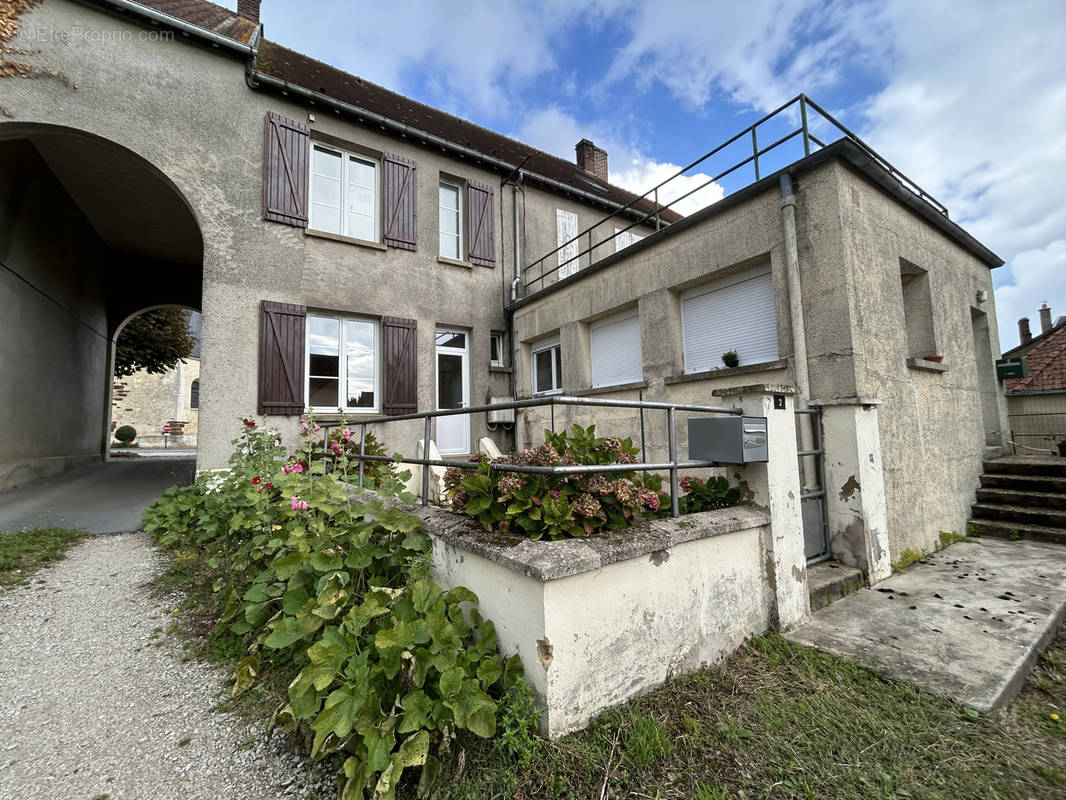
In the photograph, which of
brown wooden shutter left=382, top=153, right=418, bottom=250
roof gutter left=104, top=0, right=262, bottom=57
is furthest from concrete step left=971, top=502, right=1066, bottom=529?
roof gutter left=104, top=0, right=262, bottom=57

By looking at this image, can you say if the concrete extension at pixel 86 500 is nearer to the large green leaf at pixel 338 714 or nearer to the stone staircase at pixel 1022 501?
the large green leaf at pixel 338 714

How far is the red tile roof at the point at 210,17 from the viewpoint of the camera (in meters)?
6.66

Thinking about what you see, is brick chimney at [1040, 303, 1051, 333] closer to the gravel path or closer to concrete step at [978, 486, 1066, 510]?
concrete step at [978, 486, 1066, 510]

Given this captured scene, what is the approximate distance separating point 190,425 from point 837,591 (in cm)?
3248

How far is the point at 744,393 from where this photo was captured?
9.34 feet

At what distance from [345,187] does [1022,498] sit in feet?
34.7

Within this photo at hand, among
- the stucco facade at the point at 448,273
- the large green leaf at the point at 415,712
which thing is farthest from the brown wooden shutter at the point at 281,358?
the large green leaf at the point at 415,712

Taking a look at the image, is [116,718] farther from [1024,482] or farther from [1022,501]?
[1024,482]

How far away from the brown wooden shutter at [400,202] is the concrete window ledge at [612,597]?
6444mm

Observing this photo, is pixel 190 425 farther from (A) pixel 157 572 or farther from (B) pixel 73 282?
(A) pixel 157 572

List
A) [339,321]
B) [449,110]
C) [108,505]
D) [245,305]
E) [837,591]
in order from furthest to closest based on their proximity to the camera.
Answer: [449,110], [339,321], [245,305], [108,505], [837,591]

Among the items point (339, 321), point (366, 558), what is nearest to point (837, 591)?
point (366, 558)

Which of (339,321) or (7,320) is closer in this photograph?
(7,320)

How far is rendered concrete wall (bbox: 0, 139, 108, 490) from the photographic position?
6.62 m
